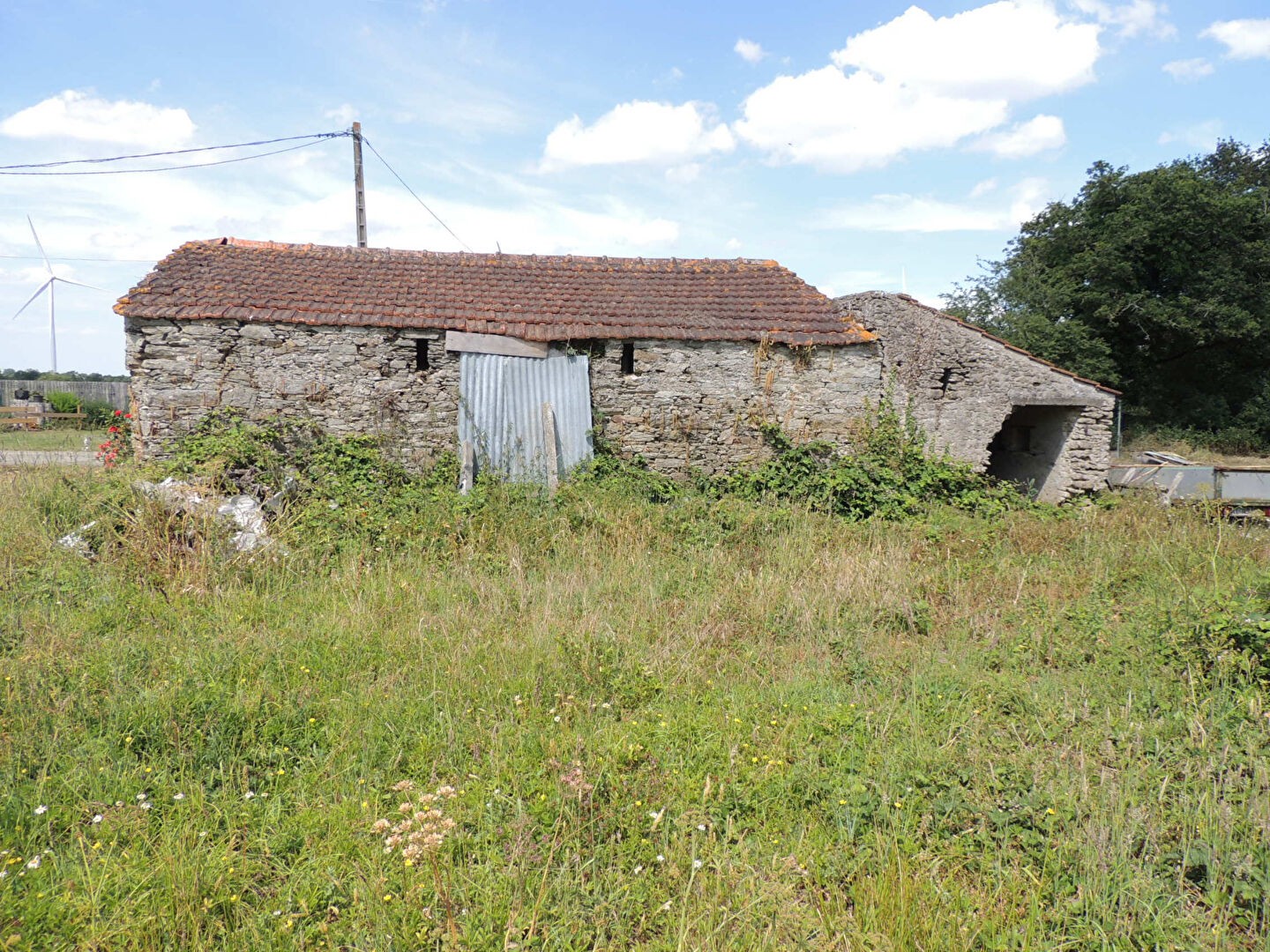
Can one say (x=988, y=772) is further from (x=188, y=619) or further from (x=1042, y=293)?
(x=1042, y=293)

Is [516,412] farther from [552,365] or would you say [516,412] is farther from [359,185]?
[359,185]

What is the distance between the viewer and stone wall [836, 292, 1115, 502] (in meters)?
9.68

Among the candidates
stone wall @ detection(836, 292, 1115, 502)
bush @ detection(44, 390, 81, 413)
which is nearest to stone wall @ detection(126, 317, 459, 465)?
stone wall @ detection(836, 292, 1115, 502)

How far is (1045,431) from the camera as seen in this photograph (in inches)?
415

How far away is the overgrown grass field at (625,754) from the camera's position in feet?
8.34

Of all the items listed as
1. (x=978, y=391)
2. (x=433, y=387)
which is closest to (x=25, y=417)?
(x=433, y=387)

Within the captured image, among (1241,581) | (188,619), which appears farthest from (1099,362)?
(188,619)

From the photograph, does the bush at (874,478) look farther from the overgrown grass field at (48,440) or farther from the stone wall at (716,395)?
the overgrown grass field at (48,440)

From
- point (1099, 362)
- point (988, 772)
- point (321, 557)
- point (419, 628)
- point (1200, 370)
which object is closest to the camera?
point (988, 772)

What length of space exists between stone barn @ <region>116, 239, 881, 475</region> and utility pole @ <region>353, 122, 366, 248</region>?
15.4 ft

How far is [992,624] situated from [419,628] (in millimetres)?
4124

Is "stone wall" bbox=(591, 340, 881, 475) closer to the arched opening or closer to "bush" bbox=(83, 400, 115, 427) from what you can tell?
the arched opening

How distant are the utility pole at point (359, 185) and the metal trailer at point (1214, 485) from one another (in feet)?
48.5

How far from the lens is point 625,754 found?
3.38m
